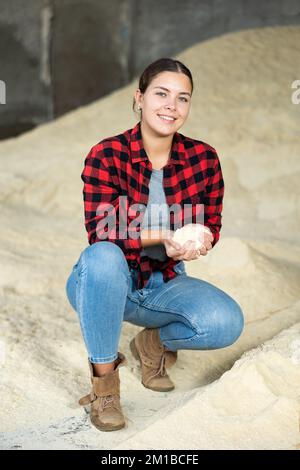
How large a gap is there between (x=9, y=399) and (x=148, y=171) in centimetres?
79

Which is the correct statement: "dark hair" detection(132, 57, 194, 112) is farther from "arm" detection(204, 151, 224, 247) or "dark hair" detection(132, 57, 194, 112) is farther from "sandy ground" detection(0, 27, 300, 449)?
"sandy ground" detection(0, 27, 300, 449)

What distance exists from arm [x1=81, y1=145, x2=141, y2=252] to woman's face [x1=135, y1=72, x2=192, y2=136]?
0.62ft

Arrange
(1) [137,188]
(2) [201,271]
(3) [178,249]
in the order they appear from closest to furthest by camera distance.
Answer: (3) [178,249] < (1) [137,188] < (2) [201,271]

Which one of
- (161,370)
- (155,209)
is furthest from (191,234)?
(161,370)

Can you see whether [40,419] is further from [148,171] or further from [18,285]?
[18,285]

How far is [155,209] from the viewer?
2277 mm

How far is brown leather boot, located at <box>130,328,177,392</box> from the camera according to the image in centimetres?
236

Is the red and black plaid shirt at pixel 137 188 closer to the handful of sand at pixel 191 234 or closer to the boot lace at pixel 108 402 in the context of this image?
the handful of sand at pixel 191 234

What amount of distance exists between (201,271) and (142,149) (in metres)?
1.06

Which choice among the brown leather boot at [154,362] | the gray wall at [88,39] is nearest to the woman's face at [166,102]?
the brown leather boot at [154,362]

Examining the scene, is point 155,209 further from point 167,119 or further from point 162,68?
point 162,68

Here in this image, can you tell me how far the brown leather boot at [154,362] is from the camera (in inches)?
92.9

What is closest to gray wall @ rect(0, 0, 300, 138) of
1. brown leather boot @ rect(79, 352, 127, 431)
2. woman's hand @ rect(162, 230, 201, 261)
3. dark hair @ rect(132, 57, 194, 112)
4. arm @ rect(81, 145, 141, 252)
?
dark hair @ rect(132, 57, 194, 112)

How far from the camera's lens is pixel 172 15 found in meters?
5.97
